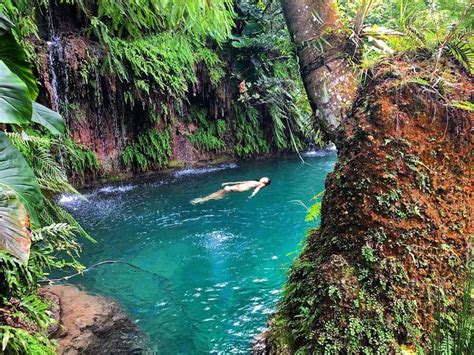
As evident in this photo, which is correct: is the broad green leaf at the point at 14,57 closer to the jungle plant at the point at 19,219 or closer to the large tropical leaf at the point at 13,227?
the jungle plant at the point at 19,219

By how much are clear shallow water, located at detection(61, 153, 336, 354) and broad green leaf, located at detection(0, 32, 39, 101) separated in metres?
2.05

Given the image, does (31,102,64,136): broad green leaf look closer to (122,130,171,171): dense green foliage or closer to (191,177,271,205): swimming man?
(191,177,271,205): swimming man

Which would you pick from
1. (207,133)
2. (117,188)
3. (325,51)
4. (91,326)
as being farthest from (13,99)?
(207,133)

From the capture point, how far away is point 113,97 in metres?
8.04

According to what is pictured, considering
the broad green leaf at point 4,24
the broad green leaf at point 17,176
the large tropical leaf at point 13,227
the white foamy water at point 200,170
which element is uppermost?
the broad green leaf at point 4,24

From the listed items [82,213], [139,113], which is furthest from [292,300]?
[139,113]

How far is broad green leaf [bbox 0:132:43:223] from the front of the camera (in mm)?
1663

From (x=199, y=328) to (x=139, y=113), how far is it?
6953mm

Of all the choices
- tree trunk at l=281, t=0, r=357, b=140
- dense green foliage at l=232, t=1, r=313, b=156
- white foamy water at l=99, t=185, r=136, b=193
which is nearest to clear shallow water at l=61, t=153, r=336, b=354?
white foamy water at l=99, t=185, r=136, b=193

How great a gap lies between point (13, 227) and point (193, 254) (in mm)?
3318

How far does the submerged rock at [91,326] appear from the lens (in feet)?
8.33

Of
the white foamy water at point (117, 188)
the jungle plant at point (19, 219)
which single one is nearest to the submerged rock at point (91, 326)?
the jungle plant at point (19, 219)

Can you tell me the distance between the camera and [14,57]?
1988 mm

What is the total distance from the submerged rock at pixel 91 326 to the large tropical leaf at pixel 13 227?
1234 mm
